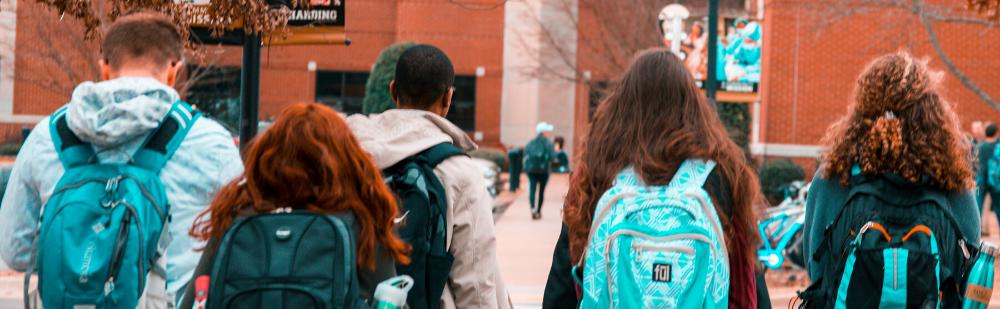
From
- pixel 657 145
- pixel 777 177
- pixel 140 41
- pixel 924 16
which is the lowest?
pixel 777 177

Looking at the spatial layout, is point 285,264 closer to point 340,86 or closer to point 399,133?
point 399,133

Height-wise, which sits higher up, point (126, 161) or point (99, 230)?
point (126, 161)

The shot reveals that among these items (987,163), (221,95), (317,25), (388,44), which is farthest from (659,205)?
(388,44)

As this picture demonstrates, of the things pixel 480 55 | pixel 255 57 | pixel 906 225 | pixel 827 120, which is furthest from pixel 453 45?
pixel 906 225

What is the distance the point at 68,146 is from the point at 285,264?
3.39 feet

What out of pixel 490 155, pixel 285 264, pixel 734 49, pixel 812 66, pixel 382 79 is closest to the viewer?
pixel 285 264

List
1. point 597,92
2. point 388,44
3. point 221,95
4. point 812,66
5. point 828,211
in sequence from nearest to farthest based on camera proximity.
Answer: point 828,211, point 812,66, point 221,95, point 597,92, point 388,44

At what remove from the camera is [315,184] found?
141 inches

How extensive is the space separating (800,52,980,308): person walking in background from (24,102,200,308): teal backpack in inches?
93.2

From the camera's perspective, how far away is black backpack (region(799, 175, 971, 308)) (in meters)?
4.53

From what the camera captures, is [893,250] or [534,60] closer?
[893,250]

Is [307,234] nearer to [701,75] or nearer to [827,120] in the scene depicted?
[701,75]

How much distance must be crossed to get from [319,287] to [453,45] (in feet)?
155

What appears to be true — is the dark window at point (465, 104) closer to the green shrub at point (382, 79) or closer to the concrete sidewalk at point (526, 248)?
the green shrub at point (382, 79)
